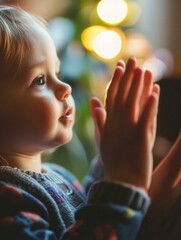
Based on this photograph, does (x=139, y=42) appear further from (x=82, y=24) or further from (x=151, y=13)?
(x=151, y=13)

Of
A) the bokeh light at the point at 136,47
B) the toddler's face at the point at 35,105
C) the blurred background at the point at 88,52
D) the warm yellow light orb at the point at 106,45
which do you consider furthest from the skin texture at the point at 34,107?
the bokeh light at the point at 136,47

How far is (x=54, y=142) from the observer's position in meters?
0.68

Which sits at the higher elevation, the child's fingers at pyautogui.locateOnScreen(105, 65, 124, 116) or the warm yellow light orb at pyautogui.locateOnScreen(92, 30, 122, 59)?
the child's fingers at pyautogui.locateOnScreen(105, 65, 124, 116)

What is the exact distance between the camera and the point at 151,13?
2.30 meters

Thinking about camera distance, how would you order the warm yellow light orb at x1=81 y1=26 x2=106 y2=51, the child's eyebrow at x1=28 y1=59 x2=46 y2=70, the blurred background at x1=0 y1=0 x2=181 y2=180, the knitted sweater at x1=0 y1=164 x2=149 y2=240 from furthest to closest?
the warm yellow light orb at x1=81 y1=26 x2=106 y2=51
the blurred background at x1=0 y1=0 x2=181 y2=180
the child's eyebrow at x1=28 y1=59 x2=46 y2=70
the knitted sweater at x1=0 y1=164 x2=149 y2=240

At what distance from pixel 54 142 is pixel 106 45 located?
1.02 meters

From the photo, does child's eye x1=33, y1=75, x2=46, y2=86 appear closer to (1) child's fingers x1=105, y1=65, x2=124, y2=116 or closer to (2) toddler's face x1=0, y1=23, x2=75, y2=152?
(2) toddler's face x1=0, y1=23, x2=75, y2=152

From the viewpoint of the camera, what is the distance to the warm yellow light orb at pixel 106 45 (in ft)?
5.36

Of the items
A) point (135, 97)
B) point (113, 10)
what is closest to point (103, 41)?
point (113, 10)

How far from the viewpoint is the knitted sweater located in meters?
0.55

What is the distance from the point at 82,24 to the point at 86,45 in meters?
0.08

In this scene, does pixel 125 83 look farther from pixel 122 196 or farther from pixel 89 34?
pixel 89 34

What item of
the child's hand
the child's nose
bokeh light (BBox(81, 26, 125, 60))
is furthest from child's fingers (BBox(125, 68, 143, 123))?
bokeh light (BBox(81, 26, 125, 60))

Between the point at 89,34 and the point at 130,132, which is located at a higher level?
the point at 130,132
